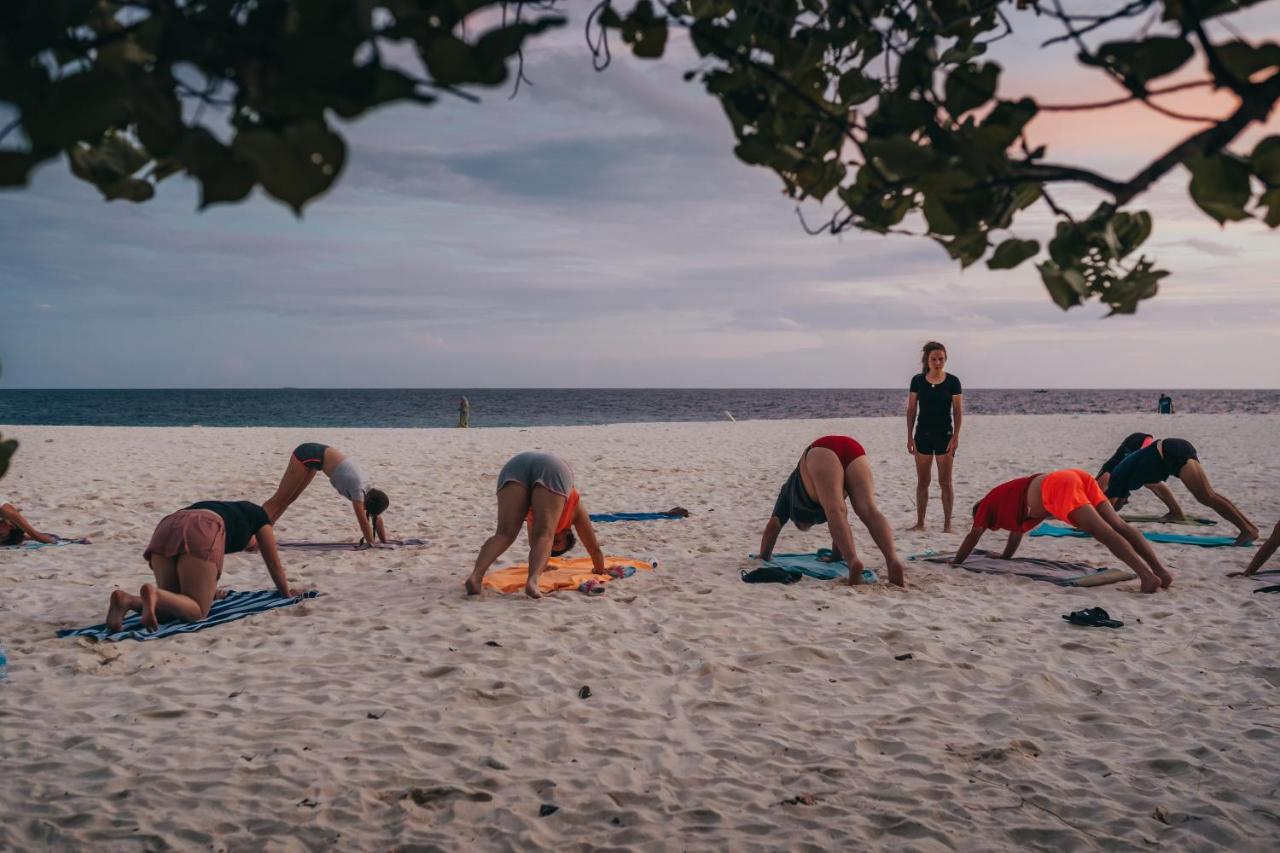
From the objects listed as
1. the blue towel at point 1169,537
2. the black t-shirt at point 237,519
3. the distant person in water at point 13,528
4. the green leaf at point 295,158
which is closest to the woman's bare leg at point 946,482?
the blue towel at point 1169,537

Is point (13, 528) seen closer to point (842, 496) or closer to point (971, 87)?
point (842, 496)

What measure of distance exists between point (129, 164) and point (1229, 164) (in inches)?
99.7

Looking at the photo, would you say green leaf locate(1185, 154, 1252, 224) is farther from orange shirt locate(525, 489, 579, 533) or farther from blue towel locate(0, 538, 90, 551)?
blue towel locate(0, 538, 90, 551)

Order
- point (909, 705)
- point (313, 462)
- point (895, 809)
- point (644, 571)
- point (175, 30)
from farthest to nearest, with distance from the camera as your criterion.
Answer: point (313, 462) < point (644, 571) < point (909, 705) < point (895, 809) < point (175, 30)

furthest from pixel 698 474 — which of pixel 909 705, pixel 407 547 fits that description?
pixel 909 705

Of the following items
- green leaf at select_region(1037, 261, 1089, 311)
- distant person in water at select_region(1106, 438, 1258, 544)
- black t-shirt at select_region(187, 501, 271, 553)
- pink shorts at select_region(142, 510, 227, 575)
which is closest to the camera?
green leaf at select_region(1037, 261, 1089, 311)

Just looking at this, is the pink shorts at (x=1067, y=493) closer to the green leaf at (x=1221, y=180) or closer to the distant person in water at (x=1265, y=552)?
the distant person in water at (x=1265, y=552)

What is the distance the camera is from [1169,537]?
8938mm

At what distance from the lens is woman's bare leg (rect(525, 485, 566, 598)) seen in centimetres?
657

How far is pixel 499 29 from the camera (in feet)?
4.60

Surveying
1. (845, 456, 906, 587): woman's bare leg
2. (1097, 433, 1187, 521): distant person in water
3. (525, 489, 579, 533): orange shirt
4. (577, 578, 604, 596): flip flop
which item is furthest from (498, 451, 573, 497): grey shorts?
(1097, 433, 1187, 521): distant person in water

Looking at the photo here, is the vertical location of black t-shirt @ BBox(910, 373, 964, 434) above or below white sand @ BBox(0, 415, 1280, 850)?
above

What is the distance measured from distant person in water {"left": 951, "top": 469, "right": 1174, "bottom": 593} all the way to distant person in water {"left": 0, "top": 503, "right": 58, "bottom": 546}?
9036mm

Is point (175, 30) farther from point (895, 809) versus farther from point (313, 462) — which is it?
point (313, 462)
